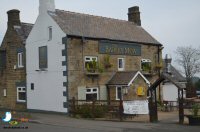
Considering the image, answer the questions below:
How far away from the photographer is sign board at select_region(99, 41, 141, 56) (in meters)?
29.8

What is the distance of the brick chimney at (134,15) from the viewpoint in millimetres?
37750

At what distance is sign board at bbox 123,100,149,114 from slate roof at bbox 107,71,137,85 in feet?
11.1

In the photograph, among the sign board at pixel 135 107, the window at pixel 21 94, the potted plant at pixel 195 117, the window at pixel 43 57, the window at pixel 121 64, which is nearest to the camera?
the potted plant at pixel 195 117

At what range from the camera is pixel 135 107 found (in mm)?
24547

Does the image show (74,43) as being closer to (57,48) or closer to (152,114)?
(57,48)

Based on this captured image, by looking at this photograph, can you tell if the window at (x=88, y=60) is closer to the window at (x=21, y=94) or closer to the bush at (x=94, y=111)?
the bush at (x=94, y=111)

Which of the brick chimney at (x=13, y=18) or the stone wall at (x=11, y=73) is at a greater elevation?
the brick chimney at (x=13, y=18)

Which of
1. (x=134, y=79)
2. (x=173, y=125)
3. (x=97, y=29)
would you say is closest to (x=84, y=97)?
(x=134, y=79)

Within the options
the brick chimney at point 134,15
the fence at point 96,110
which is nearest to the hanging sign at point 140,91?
the fence at point 96,110

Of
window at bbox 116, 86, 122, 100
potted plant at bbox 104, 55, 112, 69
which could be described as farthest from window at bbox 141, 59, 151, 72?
window at bbox 116, 86, 122, 100

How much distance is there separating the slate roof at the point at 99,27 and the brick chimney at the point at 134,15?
83 cm

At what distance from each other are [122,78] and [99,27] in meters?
5.33

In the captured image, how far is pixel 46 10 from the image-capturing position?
29109 mm

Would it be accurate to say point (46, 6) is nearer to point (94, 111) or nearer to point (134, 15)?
point (94, 111)
